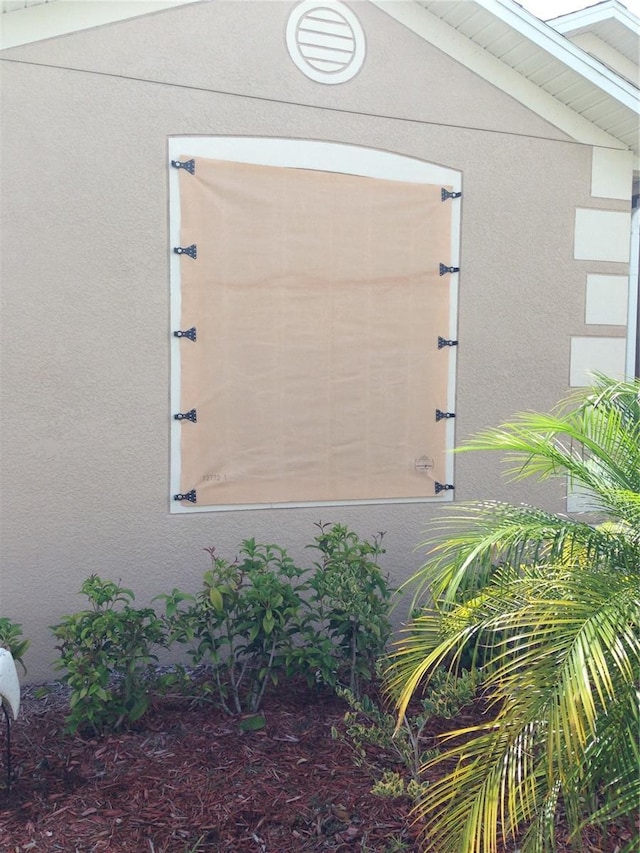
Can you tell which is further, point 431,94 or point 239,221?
point 431,94

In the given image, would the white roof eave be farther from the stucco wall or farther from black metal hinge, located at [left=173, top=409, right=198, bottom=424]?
black metal hinge, located at [left=173, top=409, right=198, bottom=424]

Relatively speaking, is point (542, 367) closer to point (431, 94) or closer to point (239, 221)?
point (431, 94)

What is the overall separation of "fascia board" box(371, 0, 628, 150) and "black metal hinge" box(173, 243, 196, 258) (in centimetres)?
188

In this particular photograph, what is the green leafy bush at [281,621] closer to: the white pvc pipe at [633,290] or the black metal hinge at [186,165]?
the black metal hinge at [186,165]

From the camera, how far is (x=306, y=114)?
193 inches

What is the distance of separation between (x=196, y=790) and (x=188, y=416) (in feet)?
6.63

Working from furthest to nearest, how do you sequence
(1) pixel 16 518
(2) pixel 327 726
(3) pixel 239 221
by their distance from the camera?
(3) pixel 239 221, (1) pixel 16 518, (2) pixel 327 726

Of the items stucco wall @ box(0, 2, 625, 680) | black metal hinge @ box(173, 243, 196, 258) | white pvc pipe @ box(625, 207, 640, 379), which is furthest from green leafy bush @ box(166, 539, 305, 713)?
white pvc pipe @ box(625, 207, 640, 379)

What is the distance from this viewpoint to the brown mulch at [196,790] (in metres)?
3.16

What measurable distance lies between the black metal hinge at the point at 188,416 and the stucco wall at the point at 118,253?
8cm

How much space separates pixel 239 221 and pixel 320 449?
4.70ft

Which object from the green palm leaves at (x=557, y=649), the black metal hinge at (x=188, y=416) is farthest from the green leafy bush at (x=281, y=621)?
the green palm leaves at (x=557, y=649)

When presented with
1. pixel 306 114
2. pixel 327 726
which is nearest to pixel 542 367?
pixel 306 114

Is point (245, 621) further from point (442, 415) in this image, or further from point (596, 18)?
point (596, 18)
